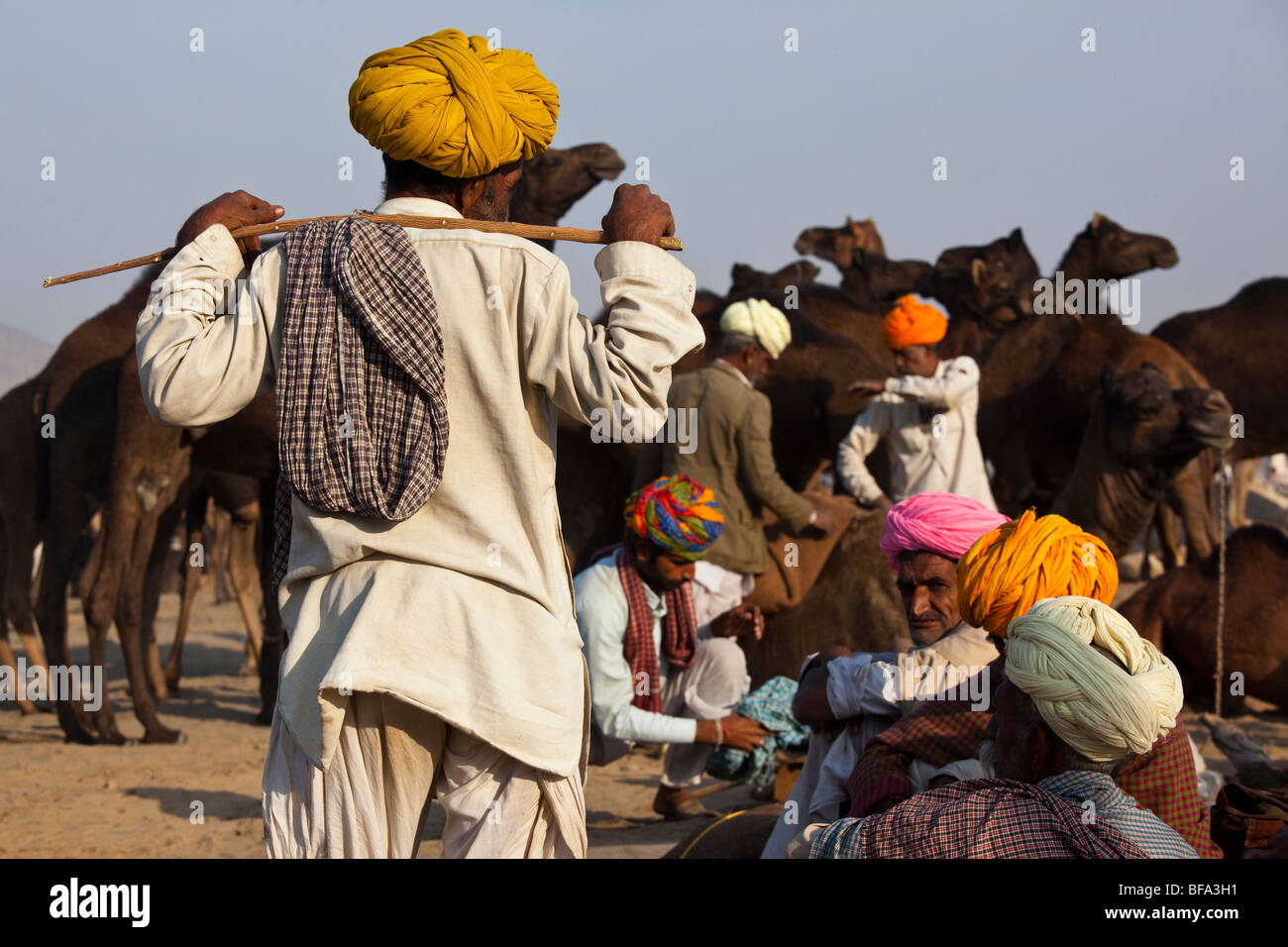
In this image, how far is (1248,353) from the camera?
12602 millimetres

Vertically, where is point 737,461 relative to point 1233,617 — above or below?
above

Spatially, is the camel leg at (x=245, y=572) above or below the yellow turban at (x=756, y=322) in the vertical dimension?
below

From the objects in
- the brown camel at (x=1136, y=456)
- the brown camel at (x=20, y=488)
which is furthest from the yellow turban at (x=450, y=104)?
the brown camel at (x=20, y=488)

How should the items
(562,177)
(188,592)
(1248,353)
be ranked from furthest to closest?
(1248,353) < (188,592) < (562,177)

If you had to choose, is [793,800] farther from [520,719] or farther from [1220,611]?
[1220,611]

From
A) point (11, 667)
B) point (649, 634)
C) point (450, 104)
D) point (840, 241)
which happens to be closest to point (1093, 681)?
point (450, 104)

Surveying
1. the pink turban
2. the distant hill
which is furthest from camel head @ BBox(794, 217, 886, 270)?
the distant hill

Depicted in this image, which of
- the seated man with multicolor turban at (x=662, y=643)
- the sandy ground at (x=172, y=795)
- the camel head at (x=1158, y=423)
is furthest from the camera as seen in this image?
the camel head at (x=1158, y=423)

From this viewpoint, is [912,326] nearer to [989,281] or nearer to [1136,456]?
[1136,456]

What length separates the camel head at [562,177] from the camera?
34.1ft

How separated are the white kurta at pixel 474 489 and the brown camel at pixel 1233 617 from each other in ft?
16.6

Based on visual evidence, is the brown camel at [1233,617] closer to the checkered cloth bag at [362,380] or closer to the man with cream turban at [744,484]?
the man with cream turban at [744,484]

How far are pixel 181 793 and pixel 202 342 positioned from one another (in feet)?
16.5

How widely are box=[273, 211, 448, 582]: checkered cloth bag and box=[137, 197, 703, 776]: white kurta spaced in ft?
0.18
